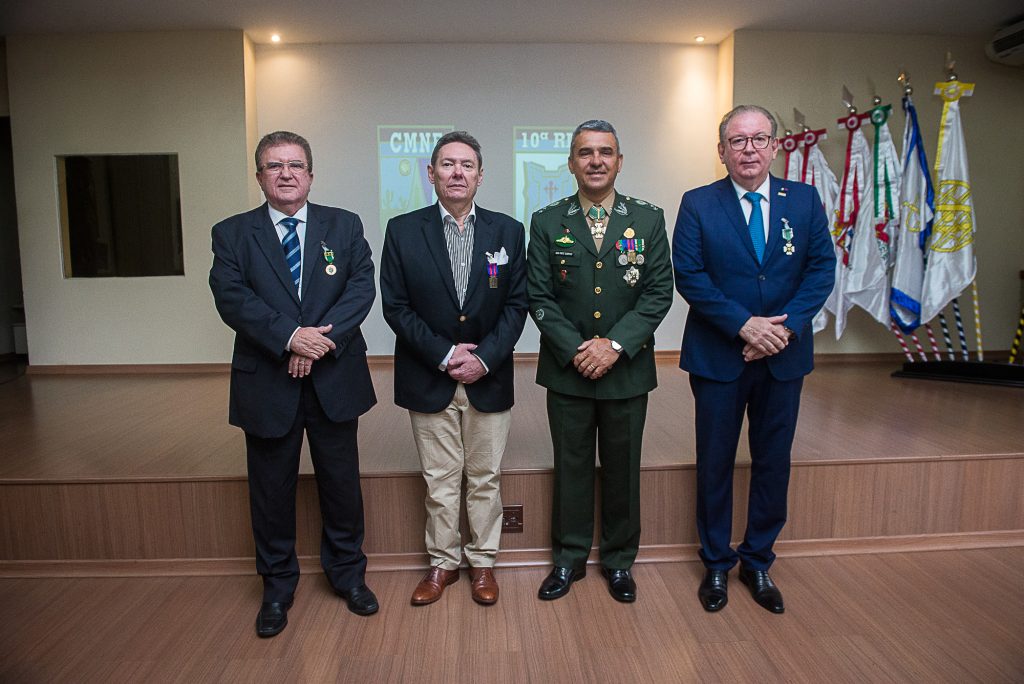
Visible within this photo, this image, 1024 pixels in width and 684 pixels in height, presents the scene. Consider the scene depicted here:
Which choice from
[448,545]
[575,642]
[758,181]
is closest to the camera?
[575,642]

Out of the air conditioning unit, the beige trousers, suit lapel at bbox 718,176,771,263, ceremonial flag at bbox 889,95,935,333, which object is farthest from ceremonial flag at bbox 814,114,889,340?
the beige trousers

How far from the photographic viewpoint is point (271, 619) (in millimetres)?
2098

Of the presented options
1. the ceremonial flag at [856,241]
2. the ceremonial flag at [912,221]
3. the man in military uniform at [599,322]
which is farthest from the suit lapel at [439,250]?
the ceremonial flag at [912,221]

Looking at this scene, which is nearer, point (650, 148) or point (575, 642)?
point (575, 642)

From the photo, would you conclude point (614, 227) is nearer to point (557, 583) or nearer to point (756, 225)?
point (756, 225)

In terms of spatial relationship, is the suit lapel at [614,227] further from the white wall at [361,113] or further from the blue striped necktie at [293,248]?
the white wall at [361,113]

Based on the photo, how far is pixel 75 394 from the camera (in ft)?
14.8

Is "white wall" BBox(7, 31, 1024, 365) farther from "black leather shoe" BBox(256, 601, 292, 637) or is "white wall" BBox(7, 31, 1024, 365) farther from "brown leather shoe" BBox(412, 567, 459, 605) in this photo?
"black leather shoe" BBox(256, 601, 292, 637)

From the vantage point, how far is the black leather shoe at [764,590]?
218 cm

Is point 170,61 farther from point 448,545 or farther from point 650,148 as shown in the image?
point 448,545

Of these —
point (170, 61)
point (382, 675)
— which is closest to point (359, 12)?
point (170, 61)

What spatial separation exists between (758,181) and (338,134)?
4.31 meters

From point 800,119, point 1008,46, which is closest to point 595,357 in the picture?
point 800,119

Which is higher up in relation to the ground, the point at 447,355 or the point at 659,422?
the point at 447,355
